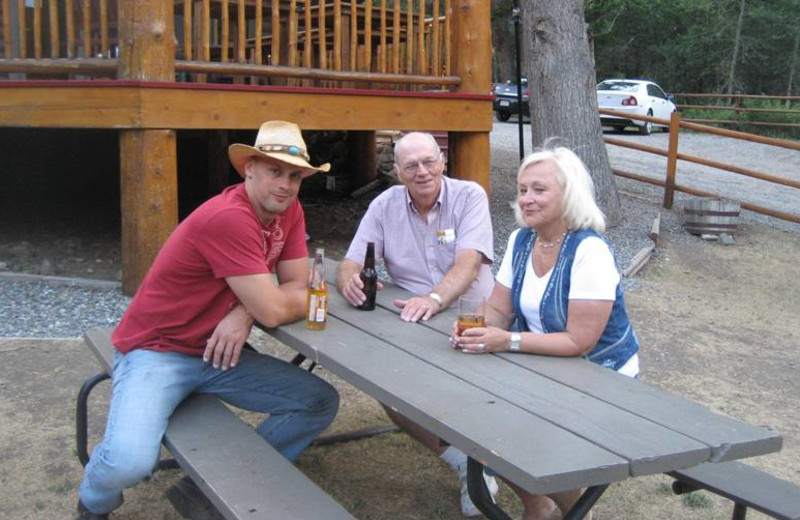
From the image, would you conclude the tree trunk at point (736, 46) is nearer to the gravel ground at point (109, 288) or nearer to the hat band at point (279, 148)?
the gravel ground at point (109, 288)

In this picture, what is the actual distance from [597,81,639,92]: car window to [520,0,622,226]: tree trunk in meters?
14.9

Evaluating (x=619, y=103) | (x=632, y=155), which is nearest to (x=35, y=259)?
(x=632, y=155)

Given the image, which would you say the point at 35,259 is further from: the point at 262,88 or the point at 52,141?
the point at 52,141

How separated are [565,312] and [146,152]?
3867 millimetres

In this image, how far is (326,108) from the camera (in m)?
6.90

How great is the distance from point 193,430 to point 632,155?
618 inches

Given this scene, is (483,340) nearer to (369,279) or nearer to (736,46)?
(369,279)

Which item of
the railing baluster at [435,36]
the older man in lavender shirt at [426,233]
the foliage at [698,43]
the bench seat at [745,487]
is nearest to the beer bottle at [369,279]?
the older man in lavender shirt at [426,233]

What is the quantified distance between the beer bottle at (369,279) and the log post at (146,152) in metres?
2.85

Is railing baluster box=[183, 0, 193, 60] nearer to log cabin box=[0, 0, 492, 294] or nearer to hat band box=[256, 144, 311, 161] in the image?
log cabin box=[0, 0, 492, 294]

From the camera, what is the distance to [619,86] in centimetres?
2405

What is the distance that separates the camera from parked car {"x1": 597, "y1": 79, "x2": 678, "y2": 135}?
22156 millimetres

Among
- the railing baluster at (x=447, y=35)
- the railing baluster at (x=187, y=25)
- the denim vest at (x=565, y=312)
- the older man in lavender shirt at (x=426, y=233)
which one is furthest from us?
the railing baluster at (x=447, y=35)

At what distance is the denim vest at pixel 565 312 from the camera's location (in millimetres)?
2928
